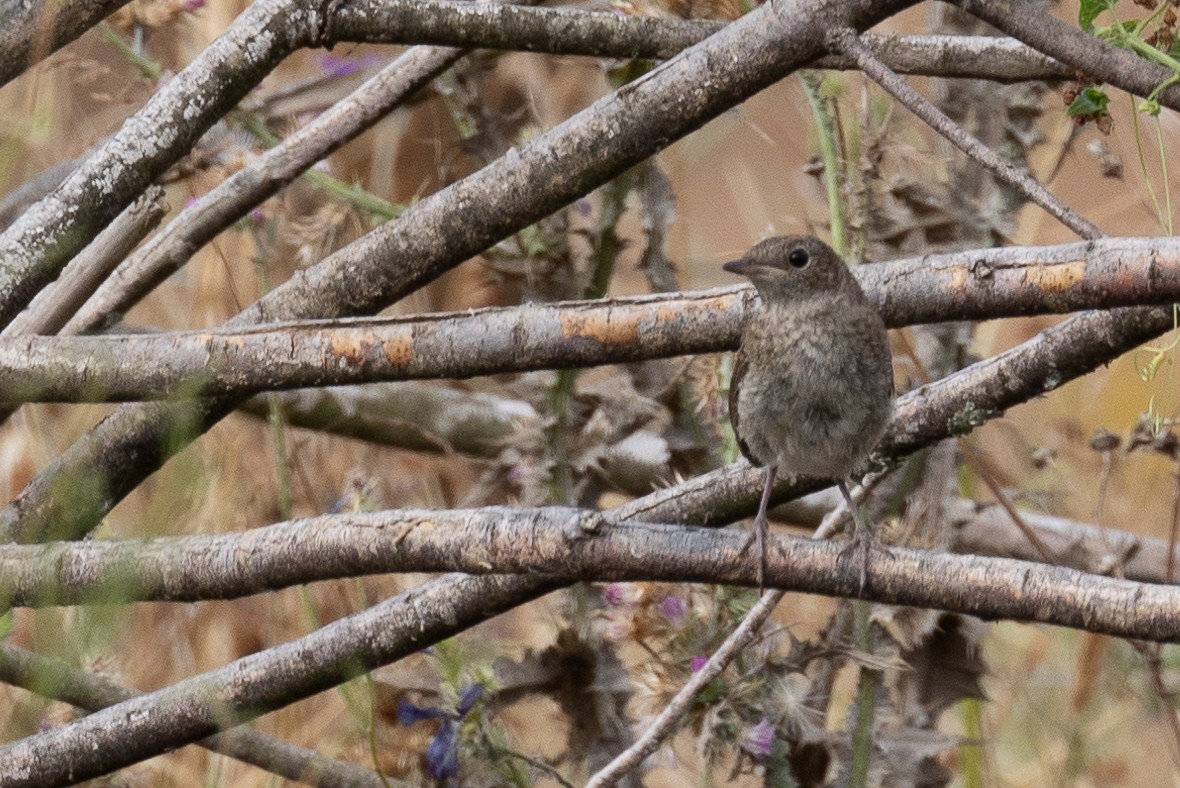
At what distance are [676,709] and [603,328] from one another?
689 millimetres

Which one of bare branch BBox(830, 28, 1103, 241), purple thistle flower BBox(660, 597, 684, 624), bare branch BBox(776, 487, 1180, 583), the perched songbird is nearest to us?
bare branch BBox(830, 28, 1103, 241)

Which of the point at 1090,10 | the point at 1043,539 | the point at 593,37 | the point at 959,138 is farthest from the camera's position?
the point at 1043,539

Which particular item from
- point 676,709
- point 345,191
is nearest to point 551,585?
point 676,709

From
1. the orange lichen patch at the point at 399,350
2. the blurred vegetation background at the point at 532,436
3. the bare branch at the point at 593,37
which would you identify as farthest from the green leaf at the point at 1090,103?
the orange lichen patch at the point at 399,350

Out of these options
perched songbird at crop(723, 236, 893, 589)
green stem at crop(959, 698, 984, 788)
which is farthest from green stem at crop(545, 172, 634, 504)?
green stem at crop(959, 698, 984, 788)

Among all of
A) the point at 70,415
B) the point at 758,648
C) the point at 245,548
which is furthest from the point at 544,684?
the point at 70,415

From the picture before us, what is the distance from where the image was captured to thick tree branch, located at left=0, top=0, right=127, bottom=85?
9.22ft

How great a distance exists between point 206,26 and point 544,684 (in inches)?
113

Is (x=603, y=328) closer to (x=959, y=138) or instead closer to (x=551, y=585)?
(x=551, y=585)

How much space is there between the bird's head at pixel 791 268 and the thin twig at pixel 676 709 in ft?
2.33

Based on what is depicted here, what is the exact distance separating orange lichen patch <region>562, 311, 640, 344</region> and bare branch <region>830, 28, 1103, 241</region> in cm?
57

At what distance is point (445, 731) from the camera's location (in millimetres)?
3502

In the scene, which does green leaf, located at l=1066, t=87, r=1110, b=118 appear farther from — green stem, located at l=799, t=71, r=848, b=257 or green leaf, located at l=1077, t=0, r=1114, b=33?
green stem, located at l=799, t=71, r=848, b=257

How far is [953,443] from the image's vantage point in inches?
169
